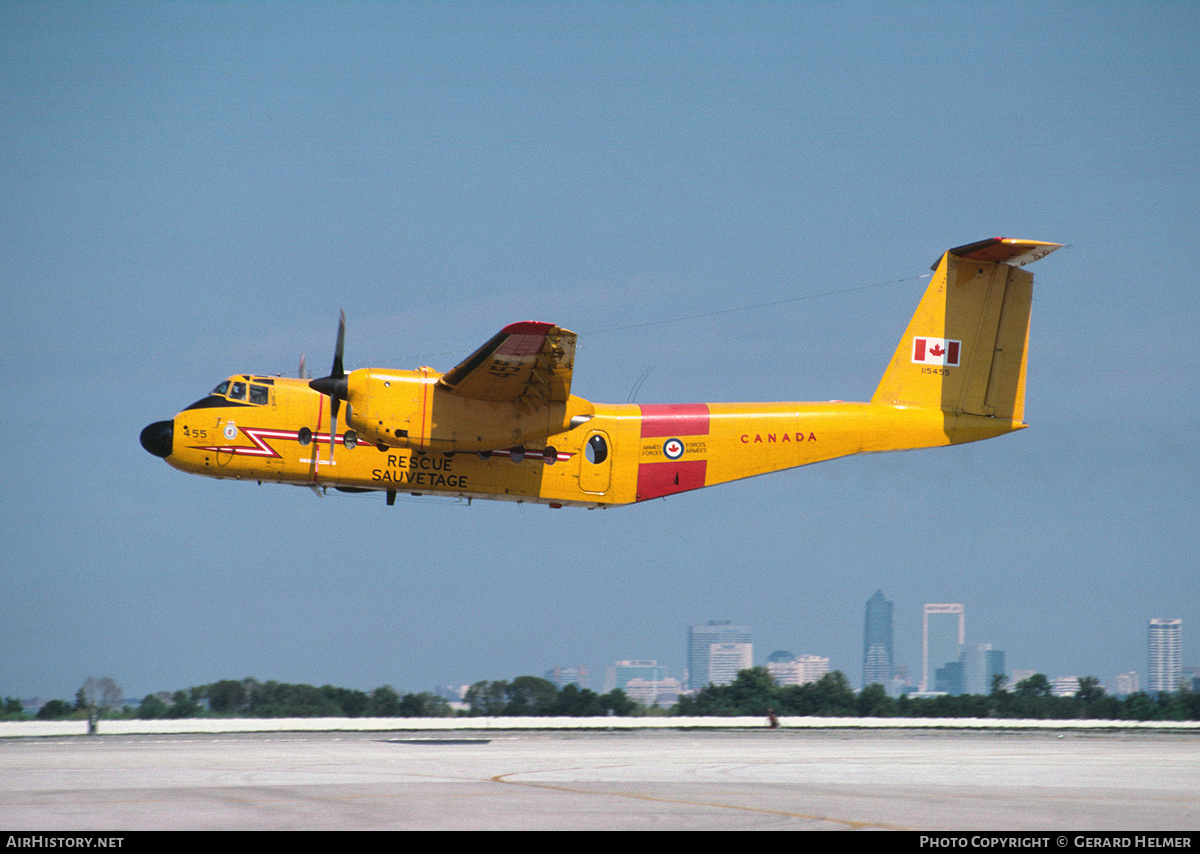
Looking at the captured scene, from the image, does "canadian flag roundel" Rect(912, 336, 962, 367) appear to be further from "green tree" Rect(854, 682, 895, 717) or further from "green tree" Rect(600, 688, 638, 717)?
"green tree" Rect(600, 688, 638, 717)

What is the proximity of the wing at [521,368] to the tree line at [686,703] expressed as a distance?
19711 millimetres

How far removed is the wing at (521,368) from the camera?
73.8 ft

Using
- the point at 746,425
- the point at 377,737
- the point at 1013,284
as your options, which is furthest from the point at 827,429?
the point at 377,737

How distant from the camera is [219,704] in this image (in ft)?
150

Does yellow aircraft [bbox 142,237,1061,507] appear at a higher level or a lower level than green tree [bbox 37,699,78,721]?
higher

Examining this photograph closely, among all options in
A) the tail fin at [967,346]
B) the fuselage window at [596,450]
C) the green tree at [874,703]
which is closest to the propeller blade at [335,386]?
the fuselage window at [596,450]

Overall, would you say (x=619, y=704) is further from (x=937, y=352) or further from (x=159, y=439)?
(x=159, y=439)

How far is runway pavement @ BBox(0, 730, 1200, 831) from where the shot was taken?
41.6ft

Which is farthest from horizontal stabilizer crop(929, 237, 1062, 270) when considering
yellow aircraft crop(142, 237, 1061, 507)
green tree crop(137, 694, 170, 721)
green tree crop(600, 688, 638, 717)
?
green tree crop(137, 694, 170, 721)

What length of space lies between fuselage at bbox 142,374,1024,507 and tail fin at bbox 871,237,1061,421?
1.75 feet

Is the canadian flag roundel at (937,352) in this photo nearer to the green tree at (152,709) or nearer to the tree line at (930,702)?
the tree line at (930,702)
